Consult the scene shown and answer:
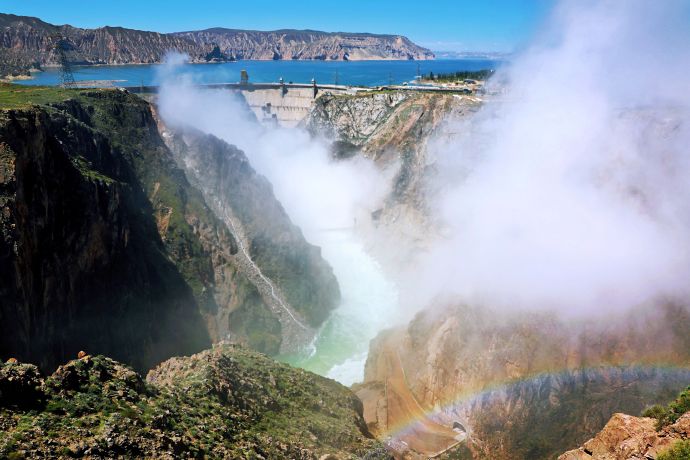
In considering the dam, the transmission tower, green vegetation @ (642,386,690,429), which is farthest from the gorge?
the dam

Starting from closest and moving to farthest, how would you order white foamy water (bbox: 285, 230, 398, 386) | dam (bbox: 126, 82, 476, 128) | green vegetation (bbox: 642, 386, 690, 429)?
1. green vegetation (bbox: 642, 386, 690, 429)
2. white foamy water (bbox: 285, 230, 398, 386)
3. dam (bbox: 126, 82, 476, 128)

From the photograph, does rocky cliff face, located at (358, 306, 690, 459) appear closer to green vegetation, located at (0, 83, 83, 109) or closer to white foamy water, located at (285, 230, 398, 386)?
white foamy water, located at (285, 230, 398, 386)

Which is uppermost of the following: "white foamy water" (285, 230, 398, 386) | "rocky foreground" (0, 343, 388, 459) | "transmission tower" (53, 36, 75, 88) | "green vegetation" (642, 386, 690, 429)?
"transmission tower" (53, 36, 75, 88)

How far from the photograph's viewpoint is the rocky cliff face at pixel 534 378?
32.5m

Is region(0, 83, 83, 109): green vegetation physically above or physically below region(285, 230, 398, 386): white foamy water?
above

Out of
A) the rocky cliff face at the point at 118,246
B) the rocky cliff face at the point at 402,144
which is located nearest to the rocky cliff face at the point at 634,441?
the rocky cliff face at the point at 118,246

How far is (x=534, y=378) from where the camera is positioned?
35094mm

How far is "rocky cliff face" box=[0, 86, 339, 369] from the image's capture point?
26.1m

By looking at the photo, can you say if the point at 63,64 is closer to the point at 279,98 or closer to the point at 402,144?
the point at 402,144

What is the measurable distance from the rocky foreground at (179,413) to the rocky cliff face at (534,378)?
9257mm

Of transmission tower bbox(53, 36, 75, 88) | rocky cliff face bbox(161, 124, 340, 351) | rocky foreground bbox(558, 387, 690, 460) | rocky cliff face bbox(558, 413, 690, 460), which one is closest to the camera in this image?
rocky foreground bbox(558, 387, 690, 460)

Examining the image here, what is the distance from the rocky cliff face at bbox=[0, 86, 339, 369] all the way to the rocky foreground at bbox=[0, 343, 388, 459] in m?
7.72

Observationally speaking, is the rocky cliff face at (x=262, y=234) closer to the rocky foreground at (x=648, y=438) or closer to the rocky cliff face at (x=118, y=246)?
the rocky cliff face at (x=118, y=246)

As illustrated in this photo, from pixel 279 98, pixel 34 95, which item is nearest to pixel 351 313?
pixel 34 95
